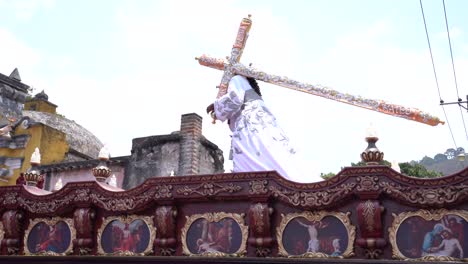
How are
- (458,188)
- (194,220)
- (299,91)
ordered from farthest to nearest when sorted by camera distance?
1. (299,91)
2. (194,220)
3. (458,188)

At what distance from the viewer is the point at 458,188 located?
18.4 ft

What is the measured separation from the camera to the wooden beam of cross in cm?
741

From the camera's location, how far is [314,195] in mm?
6293

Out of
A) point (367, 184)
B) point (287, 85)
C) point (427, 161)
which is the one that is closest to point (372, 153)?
point (367, 184)

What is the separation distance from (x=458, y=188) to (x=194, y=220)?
3.15 metres

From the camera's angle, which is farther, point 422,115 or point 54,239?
point 54,239

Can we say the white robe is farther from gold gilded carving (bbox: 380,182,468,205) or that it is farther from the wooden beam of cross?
gold gilded carving (bbox: 380,182,468,205)

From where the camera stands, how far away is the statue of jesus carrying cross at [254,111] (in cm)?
780

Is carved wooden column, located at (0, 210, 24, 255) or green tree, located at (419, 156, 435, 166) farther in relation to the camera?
green tree, located at (419, 156, 435, 166)

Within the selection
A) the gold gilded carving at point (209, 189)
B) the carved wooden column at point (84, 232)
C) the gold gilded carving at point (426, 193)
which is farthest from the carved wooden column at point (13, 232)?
the gold gilded carving at point (426, 193)

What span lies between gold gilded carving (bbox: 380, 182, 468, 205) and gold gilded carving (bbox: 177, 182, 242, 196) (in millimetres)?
1815

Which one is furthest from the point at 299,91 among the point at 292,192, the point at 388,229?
the point at 388,229

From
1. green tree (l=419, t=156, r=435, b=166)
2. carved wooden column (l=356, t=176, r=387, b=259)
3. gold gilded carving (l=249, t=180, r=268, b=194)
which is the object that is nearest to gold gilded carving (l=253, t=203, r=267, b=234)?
gold gilded carving (l=249, t=180, r=268, b=194)

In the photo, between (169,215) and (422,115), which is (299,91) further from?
(169,215)
